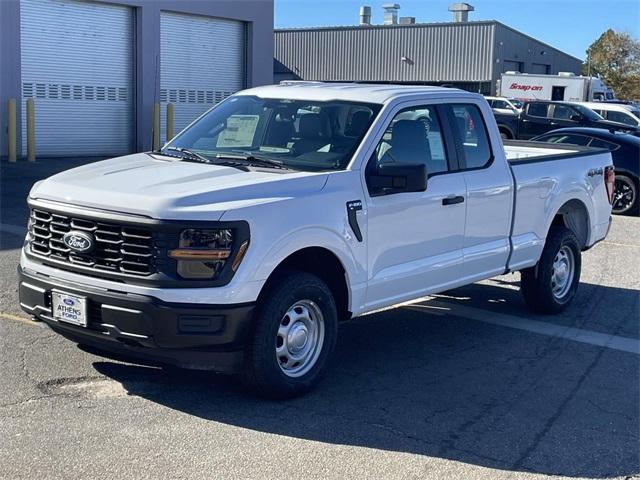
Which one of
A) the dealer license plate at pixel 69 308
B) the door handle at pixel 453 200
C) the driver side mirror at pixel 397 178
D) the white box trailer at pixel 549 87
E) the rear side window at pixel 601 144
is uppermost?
the white box trailer at pixel 549 87

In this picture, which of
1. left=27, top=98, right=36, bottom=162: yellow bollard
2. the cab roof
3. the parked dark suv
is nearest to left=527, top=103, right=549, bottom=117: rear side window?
the parked dark suv

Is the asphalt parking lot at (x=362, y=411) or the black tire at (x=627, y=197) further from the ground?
the black tire at (x=627, y=197)

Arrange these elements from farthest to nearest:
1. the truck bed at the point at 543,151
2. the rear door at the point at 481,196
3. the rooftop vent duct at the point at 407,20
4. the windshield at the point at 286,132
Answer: the rooftop vent duct at the point at 407,20 → the truck bed at the point at 543,151 → the rear door at the point at 481,196 → the windshield at the point at 286,132

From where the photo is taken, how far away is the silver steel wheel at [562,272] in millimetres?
8211

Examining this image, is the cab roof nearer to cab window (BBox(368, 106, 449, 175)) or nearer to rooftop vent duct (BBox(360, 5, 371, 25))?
cab window (BBox(368, 106, 449, 175))

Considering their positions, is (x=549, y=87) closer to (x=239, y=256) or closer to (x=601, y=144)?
(x=601, y=144)

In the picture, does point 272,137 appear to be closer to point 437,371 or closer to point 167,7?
point 437,371

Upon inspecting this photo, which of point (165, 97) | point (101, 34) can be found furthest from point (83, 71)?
point (165, 97)

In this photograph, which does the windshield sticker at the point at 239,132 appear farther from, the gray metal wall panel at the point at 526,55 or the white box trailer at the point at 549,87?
the gray metal wall panel at the point at 526,55

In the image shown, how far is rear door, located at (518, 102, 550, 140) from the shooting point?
88.7 feet

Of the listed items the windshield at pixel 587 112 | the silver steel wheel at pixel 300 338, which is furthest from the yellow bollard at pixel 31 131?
the windshield at pixel 587 112

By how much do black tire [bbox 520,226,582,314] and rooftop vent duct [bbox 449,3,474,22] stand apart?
148ft

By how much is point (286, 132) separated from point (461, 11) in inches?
1863

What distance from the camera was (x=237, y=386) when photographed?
5664mm
